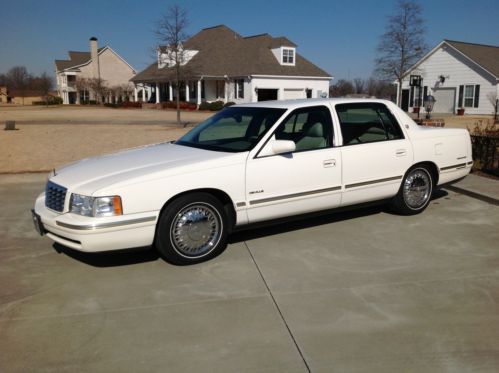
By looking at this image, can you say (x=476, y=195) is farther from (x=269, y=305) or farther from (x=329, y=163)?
(x=269, y=305)

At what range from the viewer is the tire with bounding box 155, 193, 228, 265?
472 centimetres

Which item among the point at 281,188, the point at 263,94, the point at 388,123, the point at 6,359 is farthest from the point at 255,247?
the point at 263,94

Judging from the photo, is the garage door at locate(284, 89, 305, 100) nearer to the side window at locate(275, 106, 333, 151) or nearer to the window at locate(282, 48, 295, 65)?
the window at locate(282, 48, 295, 65)

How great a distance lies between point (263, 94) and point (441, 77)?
14.3 metres

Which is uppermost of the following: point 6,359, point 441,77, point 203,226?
point 441,77

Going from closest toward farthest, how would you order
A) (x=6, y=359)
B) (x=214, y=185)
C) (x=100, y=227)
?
(x=6, y=359) < (x=100, y=227) < (x=214, y=185)

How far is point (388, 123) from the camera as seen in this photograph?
6293mm

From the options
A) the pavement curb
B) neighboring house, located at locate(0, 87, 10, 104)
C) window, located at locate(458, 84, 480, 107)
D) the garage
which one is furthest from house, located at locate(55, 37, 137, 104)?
the pavement curb

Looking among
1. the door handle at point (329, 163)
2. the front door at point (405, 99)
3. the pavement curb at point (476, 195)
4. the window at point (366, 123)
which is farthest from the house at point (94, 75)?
the door handle at point (329, 163)

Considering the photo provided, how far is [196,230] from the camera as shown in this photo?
490 centimetres

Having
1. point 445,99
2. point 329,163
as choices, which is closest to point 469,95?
point 445,99

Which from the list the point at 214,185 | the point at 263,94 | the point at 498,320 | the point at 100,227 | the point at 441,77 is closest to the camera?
the point at 498,320

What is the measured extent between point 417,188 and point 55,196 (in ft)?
14.8

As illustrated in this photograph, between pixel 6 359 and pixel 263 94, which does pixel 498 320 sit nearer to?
pixel 6 359
